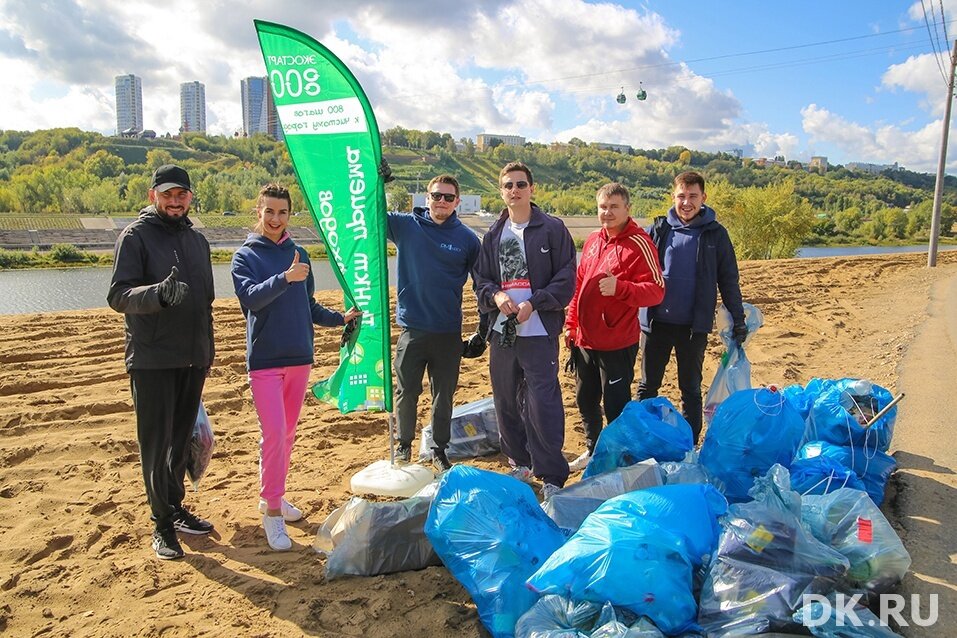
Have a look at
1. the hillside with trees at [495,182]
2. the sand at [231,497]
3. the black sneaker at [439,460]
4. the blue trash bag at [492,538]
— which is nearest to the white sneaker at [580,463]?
the sand at [231,497]

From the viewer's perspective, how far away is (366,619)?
250 centimetres

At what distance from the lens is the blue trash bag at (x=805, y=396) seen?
3768mm

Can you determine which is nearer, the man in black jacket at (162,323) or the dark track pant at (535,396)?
the man in black jacket at (162,323)

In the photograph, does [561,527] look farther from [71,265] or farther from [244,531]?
[71,265]

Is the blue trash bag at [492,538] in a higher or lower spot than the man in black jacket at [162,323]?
lower

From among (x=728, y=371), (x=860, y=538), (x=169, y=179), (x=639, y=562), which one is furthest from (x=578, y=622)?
(x=169, y=179)

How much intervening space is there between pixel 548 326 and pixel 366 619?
67.5 inches

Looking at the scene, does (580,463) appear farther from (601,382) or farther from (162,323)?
(162,323)

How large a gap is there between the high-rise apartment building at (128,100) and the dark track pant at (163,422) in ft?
613

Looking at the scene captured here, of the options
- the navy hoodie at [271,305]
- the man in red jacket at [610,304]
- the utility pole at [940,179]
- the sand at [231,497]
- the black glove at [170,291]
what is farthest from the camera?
the utility pole at [940,179]

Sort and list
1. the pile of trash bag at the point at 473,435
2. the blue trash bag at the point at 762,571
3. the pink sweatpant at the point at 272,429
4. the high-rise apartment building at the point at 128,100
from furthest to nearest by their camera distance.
Answer: the high-rise apartment building at the point at 128,100 < the pile of trash bag at the point at 473,435 < the pink sweatpant at the point at 272,429 < the blue trash bag at the point at 762,571

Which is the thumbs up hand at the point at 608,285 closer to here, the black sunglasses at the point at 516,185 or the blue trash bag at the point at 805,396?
the black sunglasses at the point at 516,185

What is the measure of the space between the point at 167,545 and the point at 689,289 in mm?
3210

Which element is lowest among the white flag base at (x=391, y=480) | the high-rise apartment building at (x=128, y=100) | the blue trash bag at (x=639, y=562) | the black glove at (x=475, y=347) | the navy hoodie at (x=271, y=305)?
the white flag base at (x=391, y=480)
